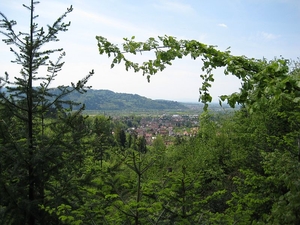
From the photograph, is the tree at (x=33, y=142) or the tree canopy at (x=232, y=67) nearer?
the tree canopy at (x=232, y=67)

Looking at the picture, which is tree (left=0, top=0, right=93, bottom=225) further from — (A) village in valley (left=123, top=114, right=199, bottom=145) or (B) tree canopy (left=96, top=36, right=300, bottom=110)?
(A) village in valley (left=123, top=114, right=199, bottom=145)

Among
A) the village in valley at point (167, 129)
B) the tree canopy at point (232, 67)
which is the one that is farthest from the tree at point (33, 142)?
the village in valley at point (167, 129)

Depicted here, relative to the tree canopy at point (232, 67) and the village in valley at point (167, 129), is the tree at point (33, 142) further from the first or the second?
the village in valley at point (167, 129)

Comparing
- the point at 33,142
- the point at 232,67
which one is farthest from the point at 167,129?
the point at 232,67

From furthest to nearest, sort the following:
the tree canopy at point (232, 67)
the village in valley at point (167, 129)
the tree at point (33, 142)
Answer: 1. the village in valley at point (167, 129)
2. the tree at point (33, 142)
3. the tree canopy at point (232, 67)

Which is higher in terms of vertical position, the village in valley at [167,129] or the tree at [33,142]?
the tree at [33,142]

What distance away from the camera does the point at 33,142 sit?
16.6ft

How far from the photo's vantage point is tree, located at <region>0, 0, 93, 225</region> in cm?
469

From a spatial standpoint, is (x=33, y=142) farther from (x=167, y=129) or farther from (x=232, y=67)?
(x=167, y=129)

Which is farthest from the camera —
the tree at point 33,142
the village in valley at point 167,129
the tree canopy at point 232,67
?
the village in valley at point 167,129

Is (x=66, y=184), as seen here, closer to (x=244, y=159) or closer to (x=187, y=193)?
(x=187, y=193)

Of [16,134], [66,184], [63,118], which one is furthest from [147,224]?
[16,134]

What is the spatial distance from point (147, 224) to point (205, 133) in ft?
76.7

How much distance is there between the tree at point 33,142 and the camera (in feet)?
15.4
